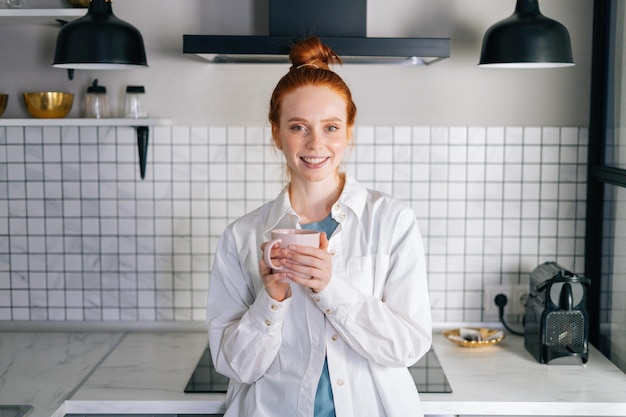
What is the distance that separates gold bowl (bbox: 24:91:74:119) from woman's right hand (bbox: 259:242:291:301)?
119 centimetres

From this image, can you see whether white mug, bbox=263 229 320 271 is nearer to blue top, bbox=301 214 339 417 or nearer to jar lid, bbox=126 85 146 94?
blue top, bbox=301 214 339 417

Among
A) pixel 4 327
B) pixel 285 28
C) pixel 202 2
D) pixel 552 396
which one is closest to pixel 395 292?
pixel 552 396

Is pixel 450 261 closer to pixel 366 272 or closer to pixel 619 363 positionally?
pixel 619 363

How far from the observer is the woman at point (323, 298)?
1.61 meters

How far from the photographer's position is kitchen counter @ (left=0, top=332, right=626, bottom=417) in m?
1.93

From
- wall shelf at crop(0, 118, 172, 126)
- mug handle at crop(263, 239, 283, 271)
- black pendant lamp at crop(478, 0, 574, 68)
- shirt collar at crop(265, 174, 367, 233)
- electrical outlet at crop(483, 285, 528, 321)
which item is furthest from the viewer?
electrical outlet at crop(483, 285, 528, 321)

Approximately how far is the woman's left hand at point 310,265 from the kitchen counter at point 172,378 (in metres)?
0.60

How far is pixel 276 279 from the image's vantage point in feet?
4.94

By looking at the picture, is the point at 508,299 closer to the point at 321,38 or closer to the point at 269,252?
the point at 321,38

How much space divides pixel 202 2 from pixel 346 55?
2.25 ft

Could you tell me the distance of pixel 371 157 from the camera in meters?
2.49

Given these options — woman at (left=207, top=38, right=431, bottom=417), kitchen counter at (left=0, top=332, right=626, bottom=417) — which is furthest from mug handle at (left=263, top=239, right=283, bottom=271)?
kitchen counter at (left=0, top=332, right=626, bottom=417)

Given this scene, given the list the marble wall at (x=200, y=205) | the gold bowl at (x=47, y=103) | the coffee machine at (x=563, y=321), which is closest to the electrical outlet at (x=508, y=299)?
the marble wall at (x=200, y=205)

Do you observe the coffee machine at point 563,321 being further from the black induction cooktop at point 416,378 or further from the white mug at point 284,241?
the white mug at point 284,241
